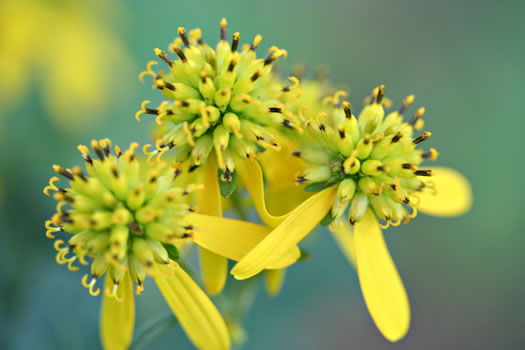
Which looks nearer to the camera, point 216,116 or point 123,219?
point 123,219

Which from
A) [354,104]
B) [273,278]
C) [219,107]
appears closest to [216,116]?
[219,107]

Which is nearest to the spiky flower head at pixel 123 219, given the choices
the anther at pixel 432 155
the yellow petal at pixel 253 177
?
the yellow petal at pixel 253 177

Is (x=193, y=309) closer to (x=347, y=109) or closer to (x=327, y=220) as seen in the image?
(x=327, y=220)

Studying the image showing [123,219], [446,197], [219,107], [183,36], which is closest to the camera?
[123,219]

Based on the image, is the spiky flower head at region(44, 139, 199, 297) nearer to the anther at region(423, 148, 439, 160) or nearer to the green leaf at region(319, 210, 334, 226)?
the green leaf at region(319, 210, 334, 226)

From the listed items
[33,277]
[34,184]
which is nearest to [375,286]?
[33,277]

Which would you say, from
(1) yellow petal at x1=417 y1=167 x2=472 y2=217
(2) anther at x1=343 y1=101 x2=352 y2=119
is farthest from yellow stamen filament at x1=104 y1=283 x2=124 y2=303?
(1) yellow petal at x1=417 y1=167 x2=472 y2=217

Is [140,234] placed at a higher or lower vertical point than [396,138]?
lower
